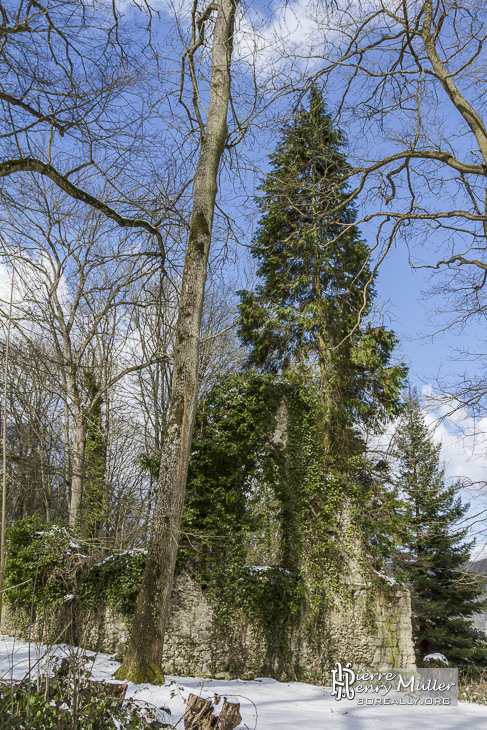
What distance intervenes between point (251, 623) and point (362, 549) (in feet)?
8.91

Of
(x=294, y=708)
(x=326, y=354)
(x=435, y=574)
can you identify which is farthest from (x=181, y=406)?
(x=435, y=574)

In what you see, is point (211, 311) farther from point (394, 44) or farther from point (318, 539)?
point (394, 44)

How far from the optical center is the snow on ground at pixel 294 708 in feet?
14.9

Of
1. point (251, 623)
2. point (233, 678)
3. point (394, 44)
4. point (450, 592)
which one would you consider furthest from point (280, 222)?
point (450, 592)

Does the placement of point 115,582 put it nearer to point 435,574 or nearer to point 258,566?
point 258,566

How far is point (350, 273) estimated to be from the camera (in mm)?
12875

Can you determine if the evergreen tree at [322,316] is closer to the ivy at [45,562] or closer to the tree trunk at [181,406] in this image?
the tree trunk at [181,406]

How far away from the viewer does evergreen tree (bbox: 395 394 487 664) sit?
45.3 feet

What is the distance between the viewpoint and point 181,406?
5840 millimetres

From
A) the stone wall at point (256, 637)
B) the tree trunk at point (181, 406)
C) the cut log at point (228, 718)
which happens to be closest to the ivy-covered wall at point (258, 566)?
the stone wall at point (256, 637)

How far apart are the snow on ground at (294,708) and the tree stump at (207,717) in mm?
262

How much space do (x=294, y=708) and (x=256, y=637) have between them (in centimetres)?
302

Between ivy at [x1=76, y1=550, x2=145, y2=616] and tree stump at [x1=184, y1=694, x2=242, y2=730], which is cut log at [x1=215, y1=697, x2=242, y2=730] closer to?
tree stump at [x1=184, y1=694, x2=242, y2=730]

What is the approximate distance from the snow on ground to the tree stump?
262 mm
